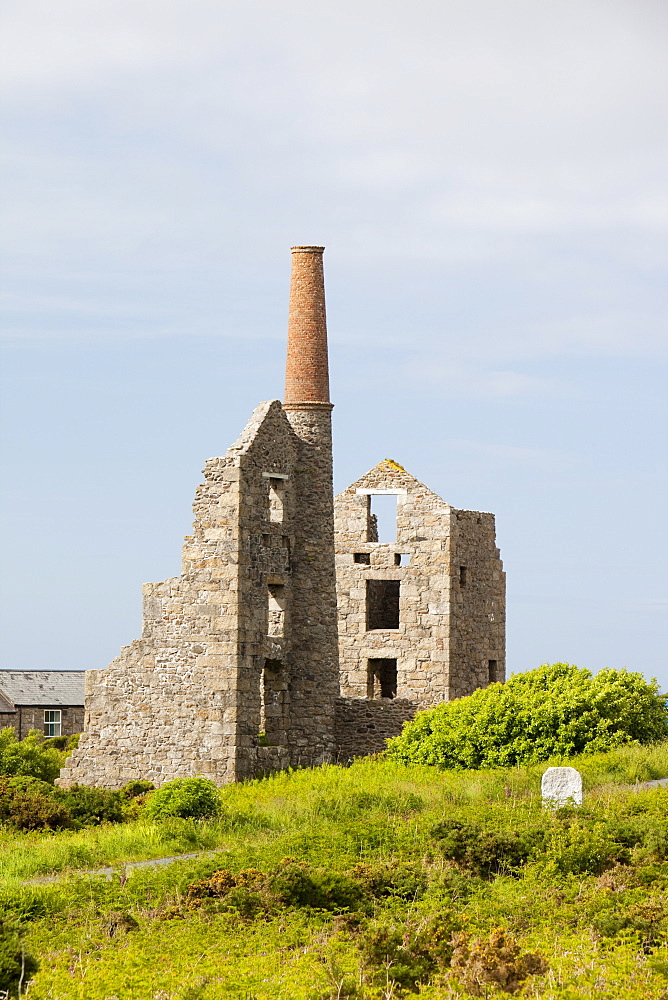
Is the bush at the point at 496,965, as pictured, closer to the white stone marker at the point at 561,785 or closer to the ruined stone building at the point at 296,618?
the white stone marker at the point at 561,785

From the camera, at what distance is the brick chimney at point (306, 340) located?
31.5 meters

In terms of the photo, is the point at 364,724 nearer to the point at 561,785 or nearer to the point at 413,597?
the point at 413,597

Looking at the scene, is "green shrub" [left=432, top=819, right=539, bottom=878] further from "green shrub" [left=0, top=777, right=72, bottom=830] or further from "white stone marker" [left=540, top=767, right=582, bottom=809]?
"green shrub" [left=0, top=777, right=72, bottom=830]

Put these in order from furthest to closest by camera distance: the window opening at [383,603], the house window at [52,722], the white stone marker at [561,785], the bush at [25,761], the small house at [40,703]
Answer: the house window at [52,722] → the small house at [40,703] → the window opening at [383,603] → the bush at [25,761] → the white stone marker at [561,785]

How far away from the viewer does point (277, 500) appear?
1185 inches

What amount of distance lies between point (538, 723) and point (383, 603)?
11.0 meters

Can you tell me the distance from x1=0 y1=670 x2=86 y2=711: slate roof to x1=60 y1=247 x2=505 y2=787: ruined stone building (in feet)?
67.9

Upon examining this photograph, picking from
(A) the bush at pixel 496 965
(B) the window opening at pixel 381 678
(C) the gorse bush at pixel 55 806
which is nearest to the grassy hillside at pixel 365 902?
(A) the bush at pixel 496 965

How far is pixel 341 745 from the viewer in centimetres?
3297

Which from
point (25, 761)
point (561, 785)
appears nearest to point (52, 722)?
point (25, 761)

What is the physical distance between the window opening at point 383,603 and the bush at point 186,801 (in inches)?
563

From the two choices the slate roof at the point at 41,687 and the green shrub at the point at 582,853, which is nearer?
the green shrub at the point at 582,853

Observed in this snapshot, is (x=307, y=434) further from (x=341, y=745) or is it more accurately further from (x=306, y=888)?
(x=306, y=888)

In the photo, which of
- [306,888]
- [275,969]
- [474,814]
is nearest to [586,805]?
[474,814]
